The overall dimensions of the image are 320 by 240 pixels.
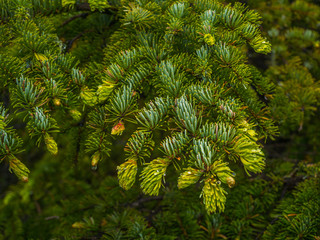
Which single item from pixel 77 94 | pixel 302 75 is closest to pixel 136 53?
pixel 77 94

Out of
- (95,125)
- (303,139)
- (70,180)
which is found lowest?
(70,180)

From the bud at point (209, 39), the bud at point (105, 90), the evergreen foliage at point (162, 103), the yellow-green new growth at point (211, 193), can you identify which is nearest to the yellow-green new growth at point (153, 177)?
the evergreen foliage at point (162, 103)

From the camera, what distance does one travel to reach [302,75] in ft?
5.81

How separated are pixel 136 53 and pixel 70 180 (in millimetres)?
1757

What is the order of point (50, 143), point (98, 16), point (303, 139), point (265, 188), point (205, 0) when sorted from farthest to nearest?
point (303, 139)
point (265, 188)
point (98, 16)
point (205, 0)
point (50, 143)

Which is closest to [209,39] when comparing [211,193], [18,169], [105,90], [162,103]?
[162,103]

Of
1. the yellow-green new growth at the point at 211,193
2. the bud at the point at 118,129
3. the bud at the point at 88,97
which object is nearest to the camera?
the yellow-green new growth at the point at 211,193

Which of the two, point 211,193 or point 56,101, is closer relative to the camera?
point 211,193

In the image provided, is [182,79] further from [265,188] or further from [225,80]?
[265,188]

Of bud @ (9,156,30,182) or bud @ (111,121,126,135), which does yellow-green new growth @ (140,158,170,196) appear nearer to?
bud @ (111,121,126,135)

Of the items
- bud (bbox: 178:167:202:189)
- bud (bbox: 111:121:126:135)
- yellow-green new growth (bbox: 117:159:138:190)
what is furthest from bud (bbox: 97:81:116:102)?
bud (bbox: 178:167:202:189)

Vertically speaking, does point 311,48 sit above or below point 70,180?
above

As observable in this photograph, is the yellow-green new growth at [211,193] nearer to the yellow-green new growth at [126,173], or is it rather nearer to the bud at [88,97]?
the yellow-green new growth at [126,173]

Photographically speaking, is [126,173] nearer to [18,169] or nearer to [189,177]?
[189,177]
